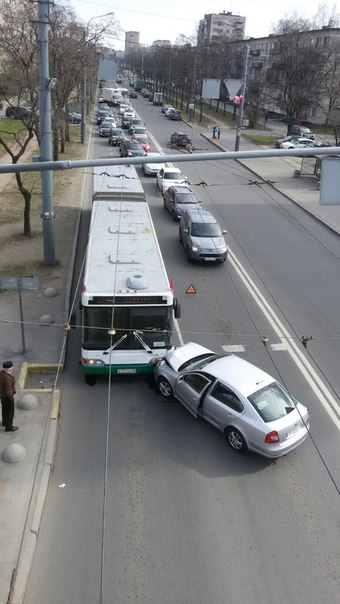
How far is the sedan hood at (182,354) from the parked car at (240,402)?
1.4 inches

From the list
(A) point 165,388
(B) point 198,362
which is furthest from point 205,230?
(A) point 165,388

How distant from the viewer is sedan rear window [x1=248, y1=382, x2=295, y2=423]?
29.8 ft

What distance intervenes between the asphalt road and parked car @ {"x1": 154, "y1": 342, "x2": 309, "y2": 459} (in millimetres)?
384

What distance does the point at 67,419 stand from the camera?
10133mm

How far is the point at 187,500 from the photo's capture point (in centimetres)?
827

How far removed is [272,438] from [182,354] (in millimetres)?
3119

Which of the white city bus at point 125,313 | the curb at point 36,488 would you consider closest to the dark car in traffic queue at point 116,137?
the white city bus at point 125,313

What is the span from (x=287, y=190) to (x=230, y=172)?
7050 mm

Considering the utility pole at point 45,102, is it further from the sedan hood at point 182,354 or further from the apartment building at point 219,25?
the apartment building at point 219,25

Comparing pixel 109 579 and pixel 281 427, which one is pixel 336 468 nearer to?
pixel 281 427

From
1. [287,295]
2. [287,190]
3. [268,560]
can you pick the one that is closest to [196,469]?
[268,560]

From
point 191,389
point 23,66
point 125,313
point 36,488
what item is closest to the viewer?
point 36,488

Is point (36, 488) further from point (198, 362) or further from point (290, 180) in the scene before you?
point (290, 180)

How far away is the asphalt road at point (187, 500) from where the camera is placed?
6855mm
